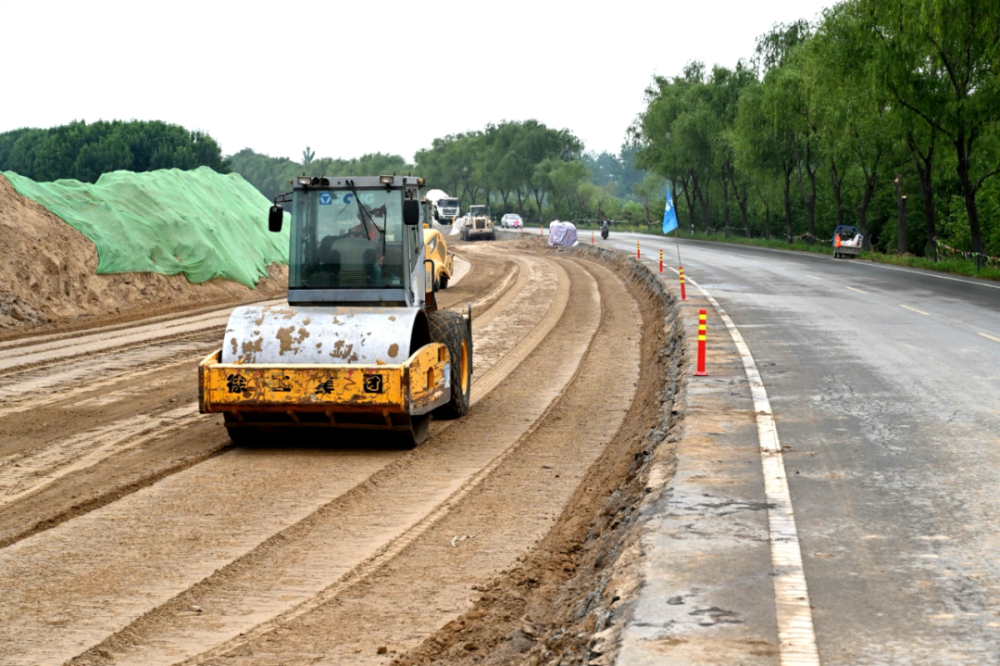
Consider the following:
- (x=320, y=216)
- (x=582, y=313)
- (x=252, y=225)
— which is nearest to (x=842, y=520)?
(x=320, y=216)

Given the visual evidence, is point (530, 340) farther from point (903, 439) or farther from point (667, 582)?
point (667, 582)

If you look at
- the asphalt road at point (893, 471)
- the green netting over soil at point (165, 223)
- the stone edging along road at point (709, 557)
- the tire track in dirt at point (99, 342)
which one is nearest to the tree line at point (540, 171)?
the green netting over soil at point (165, 223)

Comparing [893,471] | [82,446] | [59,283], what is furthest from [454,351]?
[59,283]

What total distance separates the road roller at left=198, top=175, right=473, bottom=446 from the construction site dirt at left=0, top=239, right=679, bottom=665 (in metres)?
0.48

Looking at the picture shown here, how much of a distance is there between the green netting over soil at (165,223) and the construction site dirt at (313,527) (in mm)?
13225

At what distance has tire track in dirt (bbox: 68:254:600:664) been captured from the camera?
20.2ft

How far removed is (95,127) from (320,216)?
87.0 m

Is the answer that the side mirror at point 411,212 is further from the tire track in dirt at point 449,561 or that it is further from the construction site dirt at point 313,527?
the tire track in dirt at point 449,561

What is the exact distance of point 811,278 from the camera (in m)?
33.0

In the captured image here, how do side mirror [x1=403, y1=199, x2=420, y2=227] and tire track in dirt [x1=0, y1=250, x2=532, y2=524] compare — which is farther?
side mirror [x1=403, y1=199, x2=420, y2=227]

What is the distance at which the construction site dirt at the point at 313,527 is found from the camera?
612 centimetres

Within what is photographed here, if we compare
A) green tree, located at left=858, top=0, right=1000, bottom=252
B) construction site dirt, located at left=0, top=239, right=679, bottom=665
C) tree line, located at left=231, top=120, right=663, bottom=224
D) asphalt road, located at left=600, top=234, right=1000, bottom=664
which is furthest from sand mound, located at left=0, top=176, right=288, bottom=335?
tree line, located at left=231, top=120, right=663, bottom=224

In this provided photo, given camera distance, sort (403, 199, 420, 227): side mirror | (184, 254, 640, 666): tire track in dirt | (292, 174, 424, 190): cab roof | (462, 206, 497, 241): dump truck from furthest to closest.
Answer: (462, 206, 497, 241): dump truck → (292, 174, 424, 190): cab roof → (403, 199, 420, 227): side mirror → (184, 254, 640, 666): tire track in dirt

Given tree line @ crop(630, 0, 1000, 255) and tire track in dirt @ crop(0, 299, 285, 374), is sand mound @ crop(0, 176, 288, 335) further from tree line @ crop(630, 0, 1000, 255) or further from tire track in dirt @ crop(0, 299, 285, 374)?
tree line @ crop(630, 0, 1000, 255)
